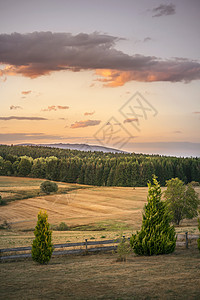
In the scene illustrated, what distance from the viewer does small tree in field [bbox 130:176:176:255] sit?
17938 millimetres

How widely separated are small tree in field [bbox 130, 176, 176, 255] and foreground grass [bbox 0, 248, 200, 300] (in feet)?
2.28

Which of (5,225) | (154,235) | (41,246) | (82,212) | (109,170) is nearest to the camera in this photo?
(41,246)

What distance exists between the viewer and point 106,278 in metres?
13.1

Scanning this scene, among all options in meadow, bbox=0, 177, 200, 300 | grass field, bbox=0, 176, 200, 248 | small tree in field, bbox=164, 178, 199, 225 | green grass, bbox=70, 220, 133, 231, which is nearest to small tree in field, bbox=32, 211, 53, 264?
meadow, bbox=0, 177, 200, 300

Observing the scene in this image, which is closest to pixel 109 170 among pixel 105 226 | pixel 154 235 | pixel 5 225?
pixel 5 225

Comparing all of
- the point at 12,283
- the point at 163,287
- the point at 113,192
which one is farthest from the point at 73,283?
the point at 113,192

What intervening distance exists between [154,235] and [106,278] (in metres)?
5.65

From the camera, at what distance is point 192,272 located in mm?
12891

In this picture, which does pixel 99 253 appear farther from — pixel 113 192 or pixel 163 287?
pixel 113 192

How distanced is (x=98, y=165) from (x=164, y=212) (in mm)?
101890

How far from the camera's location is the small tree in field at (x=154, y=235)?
58.9ft

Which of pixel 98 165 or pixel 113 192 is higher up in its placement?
pixel 98 165

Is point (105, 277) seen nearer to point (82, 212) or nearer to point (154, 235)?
point (154, 235)

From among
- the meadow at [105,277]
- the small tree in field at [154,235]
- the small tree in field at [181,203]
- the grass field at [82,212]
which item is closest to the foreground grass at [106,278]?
the meadow at [105,277]
